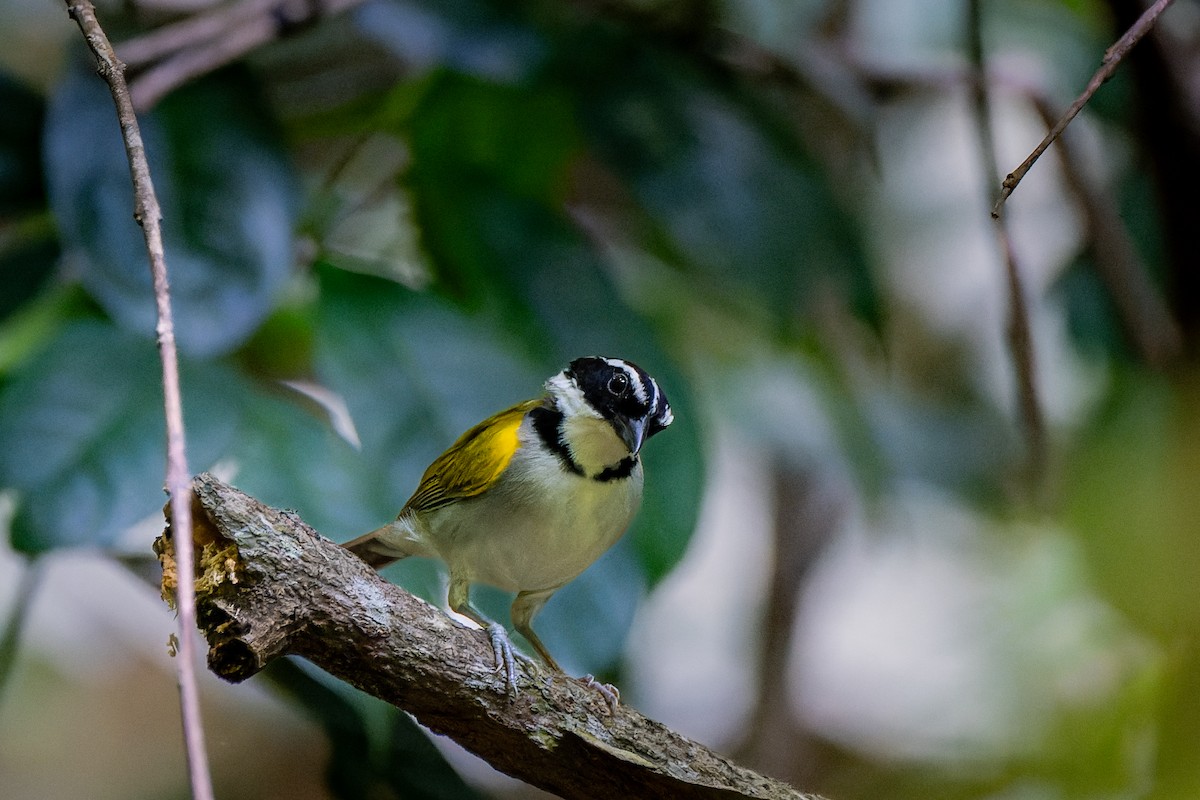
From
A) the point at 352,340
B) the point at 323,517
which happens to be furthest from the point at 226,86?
the point at 323,517

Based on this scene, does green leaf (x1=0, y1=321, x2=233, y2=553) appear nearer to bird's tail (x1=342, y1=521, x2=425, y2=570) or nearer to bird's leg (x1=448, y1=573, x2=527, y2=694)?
bird's tail (x1=342, y1=521, x2=425, y2=570)

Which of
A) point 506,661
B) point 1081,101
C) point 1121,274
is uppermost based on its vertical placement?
point 1121,274

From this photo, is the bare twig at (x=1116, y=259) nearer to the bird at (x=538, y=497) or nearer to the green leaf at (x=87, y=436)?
the bird at (x=538, y=497)

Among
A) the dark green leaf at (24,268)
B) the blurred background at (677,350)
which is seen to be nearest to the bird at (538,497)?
the blurred background at (677,350)

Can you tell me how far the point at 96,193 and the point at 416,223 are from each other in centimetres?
59

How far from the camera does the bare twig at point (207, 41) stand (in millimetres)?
1932

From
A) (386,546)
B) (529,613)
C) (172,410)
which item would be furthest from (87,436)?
(172,410)

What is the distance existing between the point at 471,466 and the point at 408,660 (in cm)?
34

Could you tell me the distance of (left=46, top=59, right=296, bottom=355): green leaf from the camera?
5.98 feet

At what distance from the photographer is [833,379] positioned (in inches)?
104

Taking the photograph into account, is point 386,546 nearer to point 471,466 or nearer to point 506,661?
point 471,466

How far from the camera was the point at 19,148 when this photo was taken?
213cm

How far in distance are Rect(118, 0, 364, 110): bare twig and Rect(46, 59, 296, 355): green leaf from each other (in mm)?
67

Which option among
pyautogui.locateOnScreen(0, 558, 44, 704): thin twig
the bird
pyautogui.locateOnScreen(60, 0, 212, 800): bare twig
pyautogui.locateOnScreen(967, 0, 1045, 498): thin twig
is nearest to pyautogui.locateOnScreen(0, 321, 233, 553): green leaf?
pyautogui.locateOnScreen(0, 558, 44, 704): thin twig
